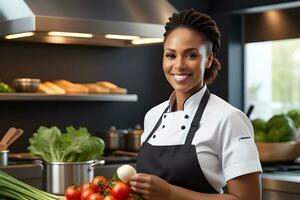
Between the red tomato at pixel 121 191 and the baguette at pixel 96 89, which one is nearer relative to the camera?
the red tomato at pixel 121 191

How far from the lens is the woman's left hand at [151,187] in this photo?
1.90 m

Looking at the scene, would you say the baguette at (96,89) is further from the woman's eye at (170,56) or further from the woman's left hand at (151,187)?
the woman's left hand at (151,187)

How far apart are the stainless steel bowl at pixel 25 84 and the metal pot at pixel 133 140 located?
32.9 inches

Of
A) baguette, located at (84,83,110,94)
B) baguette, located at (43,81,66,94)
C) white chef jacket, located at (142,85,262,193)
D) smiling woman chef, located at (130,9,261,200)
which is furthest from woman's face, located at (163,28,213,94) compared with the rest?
baguette, located at (84,83,110,94)

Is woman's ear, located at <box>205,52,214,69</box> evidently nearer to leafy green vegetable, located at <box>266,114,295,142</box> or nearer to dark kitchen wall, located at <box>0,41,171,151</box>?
leafy green vegetable, located at <box>266,114,295,142</box>

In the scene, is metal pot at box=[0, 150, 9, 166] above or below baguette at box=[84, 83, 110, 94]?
below

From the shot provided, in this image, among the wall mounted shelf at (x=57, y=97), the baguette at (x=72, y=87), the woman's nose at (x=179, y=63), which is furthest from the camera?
the baguette at (x=72, y=87)

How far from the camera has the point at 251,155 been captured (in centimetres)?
195

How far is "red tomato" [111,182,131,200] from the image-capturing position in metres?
1.93

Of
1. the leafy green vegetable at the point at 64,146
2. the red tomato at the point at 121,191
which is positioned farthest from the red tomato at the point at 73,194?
the leafy green vegetable at the point at 64,146

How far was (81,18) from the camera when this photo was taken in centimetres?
394

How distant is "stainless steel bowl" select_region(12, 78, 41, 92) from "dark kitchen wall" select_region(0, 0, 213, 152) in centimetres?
27

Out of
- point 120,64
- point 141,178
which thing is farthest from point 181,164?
point 120,64

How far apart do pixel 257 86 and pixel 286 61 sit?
1.39 ft
